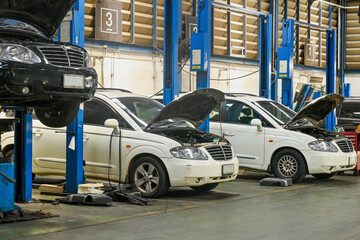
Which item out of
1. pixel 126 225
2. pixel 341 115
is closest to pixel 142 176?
pixel 126 225

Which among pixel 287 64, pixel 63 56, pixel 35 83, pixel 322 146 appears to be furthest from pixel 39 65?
pixel 287 64

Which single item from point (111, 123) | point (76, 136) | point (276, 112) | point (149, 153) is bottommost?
point (149, 153)

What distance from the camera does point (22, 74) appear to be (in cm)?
661

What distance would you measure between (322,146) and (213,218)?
4.18 m

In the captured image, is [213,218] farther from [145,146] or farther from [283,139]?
[283,139]

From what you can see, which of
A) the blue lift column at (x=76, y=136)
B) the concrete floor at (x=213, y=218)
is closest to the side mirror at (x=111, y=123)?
the blue lift column at (x=76, y=136)

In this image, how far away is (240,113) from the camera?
1171cm

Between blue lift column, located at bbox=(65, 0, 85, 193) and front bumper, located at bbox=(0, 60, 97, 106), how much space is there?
1.57 m

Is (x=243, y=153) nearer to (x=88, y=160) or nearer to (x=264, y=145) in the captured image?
(x=264, y=145)

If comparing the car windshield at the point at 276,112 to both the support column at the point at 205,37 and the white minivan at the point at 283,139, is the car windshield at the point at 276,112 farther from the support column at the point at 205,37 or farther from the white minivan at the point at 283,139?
the support column at the point at 205,37

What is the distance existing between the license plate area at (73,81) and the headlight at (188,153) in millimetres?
2129

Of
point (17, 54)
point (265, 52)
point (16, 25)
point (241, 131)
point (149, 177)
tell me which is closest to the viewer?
point (17, 54)

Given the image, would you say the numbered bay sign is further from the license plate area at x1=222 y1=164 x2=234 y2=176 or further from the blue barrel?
the blue barrel

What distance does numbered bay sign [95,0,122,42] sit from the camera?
651 inches
